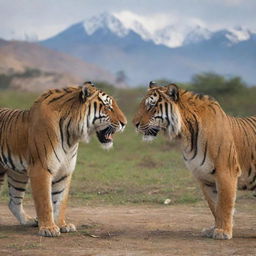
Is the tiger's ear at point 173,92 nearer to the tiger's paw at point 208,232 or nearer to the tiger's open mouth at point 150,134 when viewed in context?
the tiger's open mouth at point 150,134

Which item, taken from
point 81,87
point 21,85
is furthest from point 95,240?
point 21,85

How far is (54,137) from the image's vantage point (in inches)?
239

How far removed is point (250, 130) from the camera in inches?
245

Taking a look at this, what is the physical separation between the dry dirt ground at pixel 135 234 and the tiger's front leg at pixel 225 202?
0.31 feet

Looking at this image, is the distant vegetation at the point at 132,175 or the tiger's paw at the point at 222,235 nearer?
the tiger's paw at the point at 222,235

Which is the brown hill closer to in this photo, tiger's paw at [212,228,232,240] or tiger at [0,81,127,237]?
tiger at [0,81,127,237]

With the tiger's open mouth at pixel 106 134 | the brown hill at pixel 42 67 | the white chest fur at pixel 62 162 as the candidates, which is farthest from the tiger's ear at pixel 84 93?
the brown hill at pixel 42 67

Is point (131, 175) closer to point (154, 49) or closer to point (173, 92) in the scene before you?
point (173, 92)

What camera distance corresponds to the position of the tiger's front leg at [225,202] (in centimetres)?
582

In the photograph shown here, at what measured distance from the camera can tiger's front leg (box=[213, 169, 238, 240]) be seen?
19.1ft

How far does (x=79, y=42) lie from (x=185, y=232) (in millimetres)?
148986

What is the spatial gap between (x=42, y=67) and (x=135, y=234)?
78724mm

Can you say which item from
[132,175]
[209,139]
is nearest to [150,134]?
[209,139]

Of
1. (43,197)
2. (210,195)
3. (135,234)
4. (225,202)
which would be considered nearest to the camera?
(225,202)
